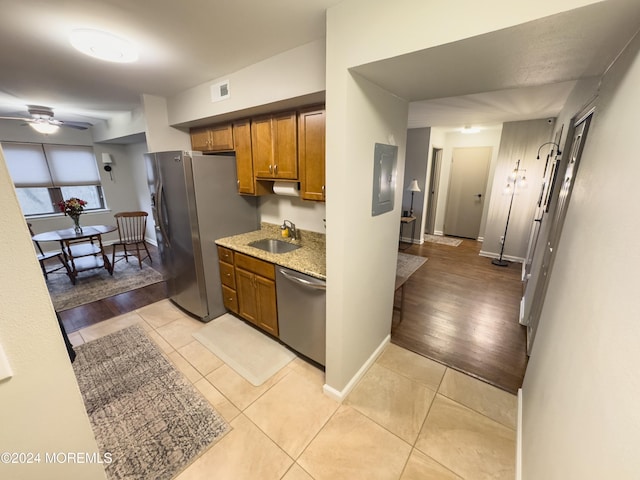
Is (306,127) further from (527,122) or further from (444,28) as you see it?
(527,122)

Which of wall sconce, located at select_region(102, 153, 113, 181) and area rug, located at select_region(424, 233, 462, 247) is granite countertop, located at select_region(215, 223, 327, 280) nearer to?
area rug, located at select_region(424, 233, 462, 247)

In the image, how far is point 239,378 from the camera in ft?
6.90

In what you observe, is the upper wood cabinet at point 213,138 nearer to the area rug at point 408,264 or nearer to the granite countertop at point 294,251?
the granite countertop at point 294,251

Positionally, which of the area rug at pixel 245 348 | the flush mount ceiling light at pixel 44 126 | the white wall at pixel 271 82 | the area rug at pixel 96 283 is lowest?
the area rug at pixel 245 348

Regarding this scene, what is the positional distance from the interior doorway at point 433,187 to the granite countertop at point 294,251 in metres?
4.32

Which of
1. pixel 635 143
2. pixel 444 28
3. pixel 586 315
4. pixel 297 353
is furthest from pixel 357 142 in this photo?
pixel 297 353

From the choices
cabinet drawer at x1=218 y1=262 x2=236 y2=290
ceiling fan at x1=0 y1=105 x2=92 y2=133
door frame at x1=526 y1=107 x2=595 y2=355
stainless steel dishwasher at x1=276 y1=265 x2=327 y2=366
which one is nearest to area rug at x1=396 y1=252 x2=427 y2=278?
door frame at x1=526 y1=107 x2=595 y2=355

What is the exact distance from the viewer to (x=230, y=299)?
2842mm

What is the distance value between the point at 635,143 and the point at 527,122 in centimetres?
451

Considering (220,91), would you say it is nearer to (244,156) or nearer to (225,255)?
(244,156)

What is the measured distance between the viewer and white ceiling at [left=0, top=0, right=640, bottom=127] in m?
1.00

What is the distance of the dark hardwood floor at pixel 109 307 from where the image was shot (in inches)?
114

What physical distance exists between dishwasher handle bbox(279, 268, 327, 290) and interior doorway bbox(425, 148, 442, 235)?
4951 millimetres

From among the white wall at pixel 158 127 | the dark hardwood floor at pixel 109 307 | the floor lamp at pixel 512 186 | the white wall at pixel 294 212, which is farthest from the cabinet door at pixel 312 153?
the floor lamp at pixel 512 186
